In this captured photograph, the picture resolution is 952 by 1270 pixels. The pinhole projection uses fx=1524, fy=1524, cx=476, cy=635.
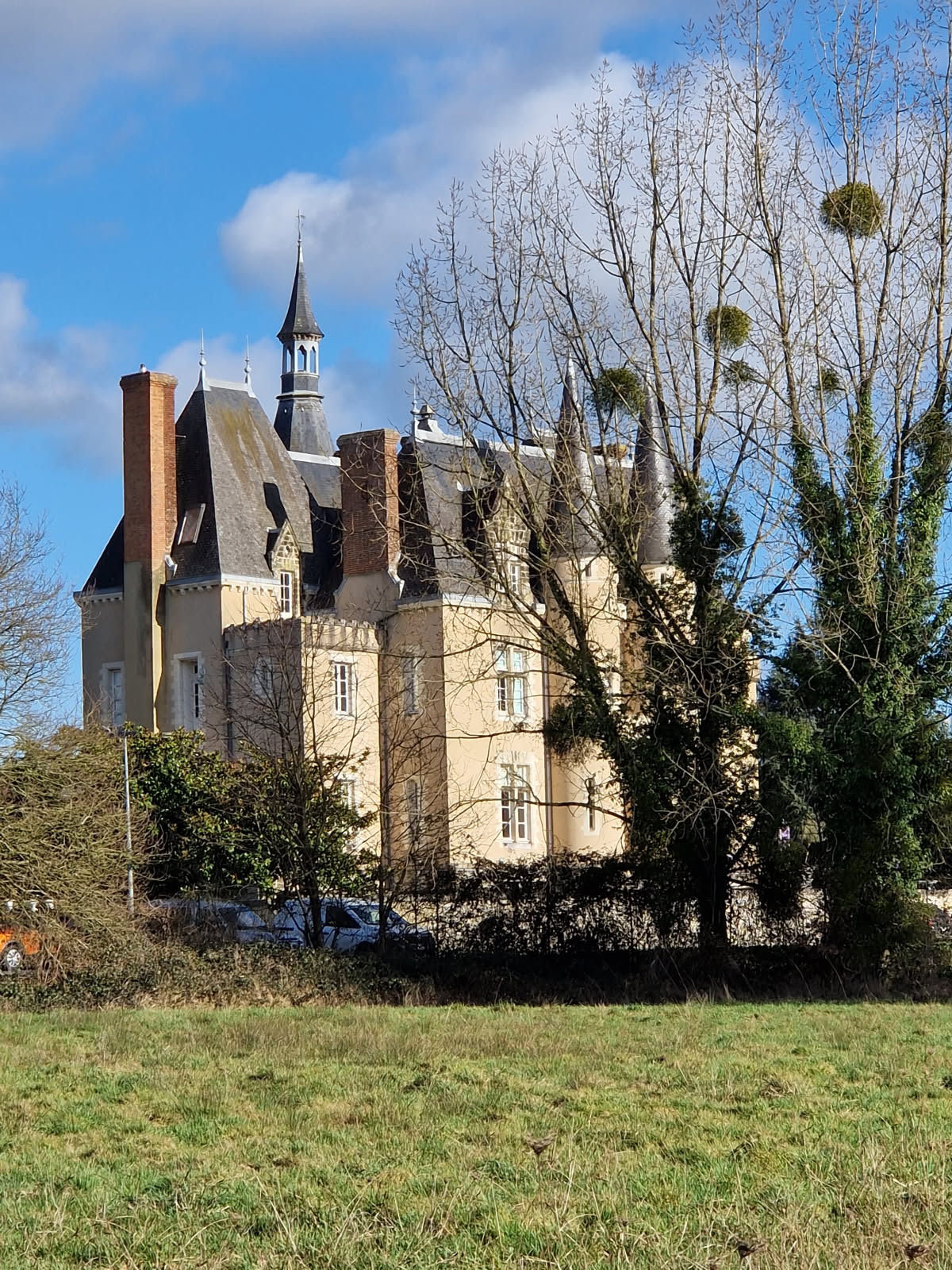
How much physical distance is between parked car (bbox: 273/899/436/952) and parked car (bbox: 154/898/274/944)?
0.35 meters

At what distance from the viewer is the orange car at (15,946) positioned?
76.4 feet

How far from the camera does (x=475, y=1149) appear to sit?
360 inches

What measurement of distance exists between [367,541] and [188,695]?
23.3 feet

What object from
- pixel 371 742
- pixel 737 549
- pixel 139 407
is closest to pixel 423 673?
pixel 371 742

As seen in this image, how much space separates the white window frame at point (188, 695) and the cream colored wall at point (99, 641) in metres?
2.60

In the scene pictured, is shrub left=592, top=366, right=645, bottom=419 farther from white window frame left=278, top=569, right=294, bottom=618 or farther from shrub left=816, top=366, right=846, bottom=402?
white window frame left=278, top=569, right=294, bottom=618

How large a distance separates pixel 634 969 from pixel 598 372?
996 cm

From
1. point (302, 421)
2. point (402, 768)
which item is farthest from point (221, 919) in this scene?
point (302, 421)

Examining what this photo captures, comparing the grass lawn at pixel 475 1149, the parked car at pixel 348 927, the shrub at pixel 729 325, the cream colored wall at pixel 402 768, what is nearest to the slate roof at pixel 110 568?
the cream colored wall at pixel 402 768

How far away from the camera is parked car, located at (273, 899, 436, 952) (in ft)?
84.9

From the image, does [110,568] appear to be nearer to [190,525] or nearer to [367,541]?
[190,525]

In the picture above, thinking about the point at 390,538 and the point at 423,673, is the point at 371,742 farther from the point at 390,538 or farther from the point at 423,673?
the point at 390,538

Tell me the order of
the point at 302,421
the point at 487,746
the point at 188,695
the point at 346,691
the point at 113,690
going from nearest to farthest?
1. the point at 487,746
2. the point at 346,691
3. the point at 188,695
4. the point at 113,690
5. the point at 302,421

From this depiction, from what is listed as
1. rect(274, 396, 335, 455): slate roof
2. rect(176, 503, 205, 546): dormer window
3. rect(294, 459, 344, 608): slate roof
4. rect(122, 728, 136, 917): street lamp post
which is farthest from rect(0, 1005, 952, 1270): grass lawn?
rect(274, 396, 335, 455): slate roof
